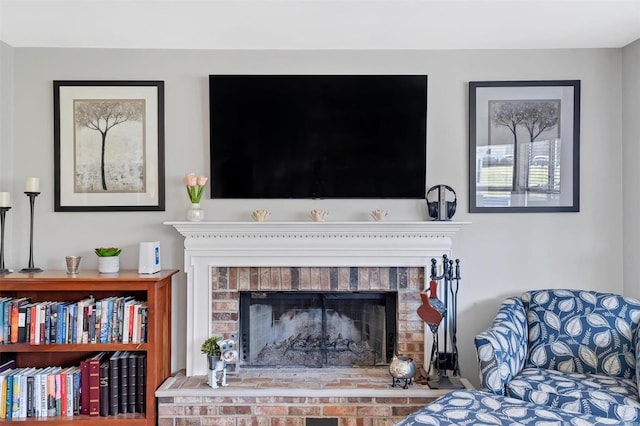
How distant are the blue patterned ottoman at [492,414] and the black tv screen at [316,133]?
131 cm

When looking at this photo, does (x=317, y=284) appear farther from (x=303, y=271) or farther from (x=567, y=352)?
(x=567, y=352)

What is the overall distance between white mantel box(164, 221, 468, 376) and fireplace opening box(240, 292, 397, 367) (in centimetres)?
26

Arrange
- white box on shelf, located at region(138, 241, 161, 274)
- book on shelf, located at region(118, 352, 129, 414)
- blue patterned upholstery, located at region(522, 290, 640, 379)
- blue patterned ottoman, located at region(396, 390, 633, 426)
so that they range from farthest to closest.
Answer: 1. white box on shelf, located at region(138, 241, 161, 274)
2. book on shelf, located at region(118, 352, 129, 414)
3. blue patterned upholstery, located at region(522, 290, 640, 379)
4. blue patterned ottoman, located at region(396, 390, 633, 426)

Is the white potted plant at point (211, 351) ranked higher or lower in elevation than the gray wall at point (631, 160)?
lower

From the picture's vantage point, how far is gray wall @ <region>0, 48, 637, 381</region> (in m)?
2.81

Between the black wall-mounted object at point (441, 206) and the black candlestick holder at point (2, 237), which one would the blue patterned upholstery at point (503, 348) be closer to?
the black wall-mounted object at point (441, 206)

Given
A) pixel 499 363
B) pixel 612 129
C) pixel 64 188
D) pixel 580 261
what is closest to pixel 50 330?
pixel 64 188

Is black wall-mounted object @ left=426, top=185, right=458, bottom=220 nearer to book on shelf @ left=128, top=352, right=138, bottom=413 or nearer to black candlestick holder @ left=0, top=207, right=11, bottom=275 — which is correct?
book on shelf @ left=128, top=352, right=138, bottom=413

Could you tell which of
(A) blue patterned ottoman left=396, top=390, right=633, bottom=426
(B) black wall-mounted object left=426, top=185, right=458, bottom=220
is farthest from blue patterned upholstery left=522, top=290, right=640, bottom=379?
(B) black wall-mounted object left=426, top=185, right=458, bottom=220

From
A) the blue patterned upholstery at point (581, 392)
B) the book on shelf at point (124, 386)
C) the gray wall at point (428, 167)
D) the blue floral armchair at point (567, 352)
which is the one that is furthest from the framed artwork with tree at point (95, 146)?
the blue patterned upholstery at point (581, 392)

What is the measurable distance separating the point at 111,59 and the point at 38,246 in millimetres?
1310

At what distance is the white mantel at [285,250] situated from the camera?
269 cm

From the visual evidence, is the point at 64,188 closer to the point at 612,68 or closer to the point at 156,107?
the point at 156,107

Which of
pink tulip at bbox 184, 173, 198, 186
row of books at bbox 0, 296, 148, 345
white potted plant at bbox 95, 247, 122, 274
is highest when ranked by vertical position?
pink tulip at bbox 184, 173, 198, 186
